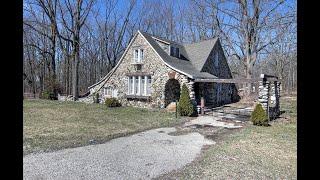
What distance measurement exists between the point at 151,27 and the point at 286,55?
66.1ft

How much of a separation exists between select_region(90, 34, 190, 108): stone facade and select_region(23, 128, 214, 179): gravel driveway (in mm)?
10207

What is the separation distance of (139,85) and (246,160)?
613 inches

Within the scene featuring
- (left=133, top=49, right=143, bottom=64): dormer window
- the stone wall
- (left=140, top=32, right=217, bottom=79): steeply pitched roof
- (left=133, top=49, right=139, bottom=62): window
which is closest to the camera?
(left=140, top=32, right=217, bottom=79): steeply pitched roof

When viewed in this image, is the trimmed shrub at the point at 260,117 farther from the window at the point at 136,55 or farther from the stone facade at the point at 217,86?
the window at the point at 136,55

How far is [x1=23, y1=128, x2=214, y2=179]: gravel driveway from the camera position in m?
5.86

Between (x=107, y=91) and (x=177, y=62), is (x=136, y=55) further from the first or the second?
(x=107, y=91)

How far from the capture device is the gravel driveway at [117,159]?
19.2ft

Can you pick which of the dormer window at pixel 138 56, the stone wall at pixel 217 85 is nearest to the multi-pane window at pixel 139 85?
the dormer window at pixel 138 56

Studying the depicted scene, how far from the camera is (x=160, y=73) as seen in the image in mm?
20234

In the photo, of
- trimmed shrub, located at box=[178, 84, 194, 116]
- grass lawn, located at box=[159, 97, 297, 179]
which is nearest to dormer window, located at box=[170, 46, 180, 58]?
trimmed shrub, located at box=[178, 84, 194, 116]

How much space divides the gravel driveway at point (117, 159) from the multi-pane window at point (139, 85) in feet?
38.3

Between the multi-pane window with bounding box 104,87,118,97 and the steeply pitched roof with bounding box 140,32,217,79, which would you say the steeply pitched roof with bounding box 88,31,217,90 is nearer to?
the steeply pitched roof with bounding box 140,32,217,79

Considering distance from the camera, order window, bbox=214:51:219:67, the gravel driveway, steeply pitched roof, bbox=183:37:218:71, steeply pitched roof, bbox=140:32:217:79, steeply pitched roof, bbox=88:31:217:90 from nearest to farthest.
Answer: the gravel driveway, steeply pitched roof, bbox=140:32:217:79, steeply pitched roof, bbox=88:31:217:90, steeply pitched roof, bbox=183:37:218:71, window, bbox=214:51:219:67
